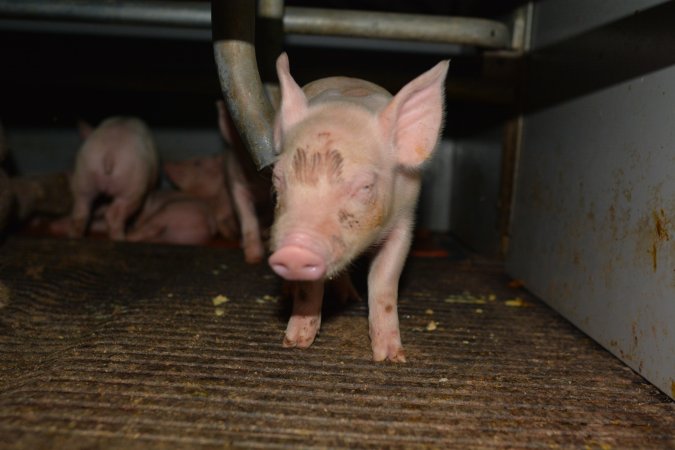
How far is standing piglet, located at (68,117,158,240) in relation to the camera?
13.9ft

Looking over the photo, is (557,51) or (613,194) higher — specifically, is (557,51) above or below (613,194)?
above

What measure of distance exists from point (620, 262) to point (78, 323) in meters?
2.13

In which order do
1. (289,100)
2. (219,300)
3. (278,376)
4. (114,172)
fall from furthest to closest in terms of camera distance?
(114,172), (219,300), (289,100), (278,376)

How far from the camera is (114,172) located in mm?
4277

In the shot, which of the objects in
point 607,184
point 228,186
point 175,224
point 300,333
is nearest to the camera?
point 300,333

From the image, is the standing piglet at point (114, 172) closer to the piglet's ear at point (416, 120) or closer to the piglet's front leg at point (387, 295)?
the piglet's front leg at point (387, 295)

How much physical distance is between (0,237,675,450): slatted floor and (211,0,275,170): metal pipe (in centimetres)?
74

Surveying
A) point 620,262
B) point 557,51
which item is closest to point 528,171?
point 557,51

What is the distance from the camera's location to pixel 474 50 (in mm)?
4488

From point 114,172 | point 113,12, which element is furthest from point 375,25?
point 114,172

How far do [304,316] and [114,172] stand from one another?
2666 mm

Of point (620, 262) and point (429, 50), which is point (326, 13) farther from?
point (429, 50)

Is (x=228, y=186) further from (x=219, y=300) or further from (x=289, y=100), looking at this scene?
(x=289, y=100)

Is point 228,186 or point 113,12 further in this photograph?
point 228,186
